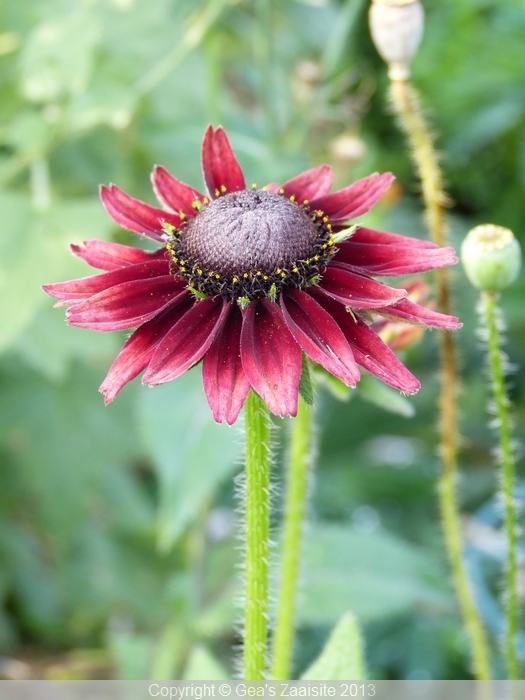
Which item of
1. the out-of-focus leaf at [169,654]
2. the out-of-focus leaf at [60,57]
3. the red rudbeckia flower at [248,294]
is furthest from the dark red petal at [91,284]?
the out-of-focus leaf at [169,654]

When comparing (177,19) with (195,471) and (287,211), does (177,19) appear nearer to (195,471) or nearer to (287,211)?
(195,471)

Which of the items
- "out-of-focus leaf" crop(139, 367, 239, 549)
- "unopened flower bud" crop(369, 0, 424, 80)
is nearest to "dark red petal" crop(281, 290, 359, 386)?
"unopened flower bud" crop(369, 0, 424, 80)

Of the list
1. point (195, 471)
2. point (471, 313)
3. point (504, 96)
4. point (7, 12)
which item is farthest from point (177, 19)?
point (195, 471)

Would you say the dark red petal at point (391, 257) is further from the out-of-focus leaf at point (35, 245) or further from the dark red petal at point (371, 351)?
the out-of-focus leaf at point (35, 245)

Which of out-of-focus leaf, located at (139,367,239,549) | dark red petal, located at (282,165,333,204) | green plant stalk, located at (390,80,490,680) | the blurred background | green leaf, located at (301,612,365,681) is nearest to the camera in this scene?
green leaf, located at (301,612,365,681)

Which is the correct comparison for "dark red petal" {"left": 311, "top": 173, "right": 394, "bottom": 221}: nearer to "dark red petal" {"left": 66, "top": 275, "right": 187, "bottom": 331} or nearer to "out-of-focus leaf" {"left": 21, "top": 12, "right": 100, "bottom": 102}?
"dark red petal" {"left": 66, "top": 275, "right": 187, "bottom": 331}

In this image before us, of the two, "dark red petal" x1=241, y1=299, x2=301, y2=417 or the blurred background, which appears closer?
"dark red petal" x1=241, y1=299, x2=301, y2=417
